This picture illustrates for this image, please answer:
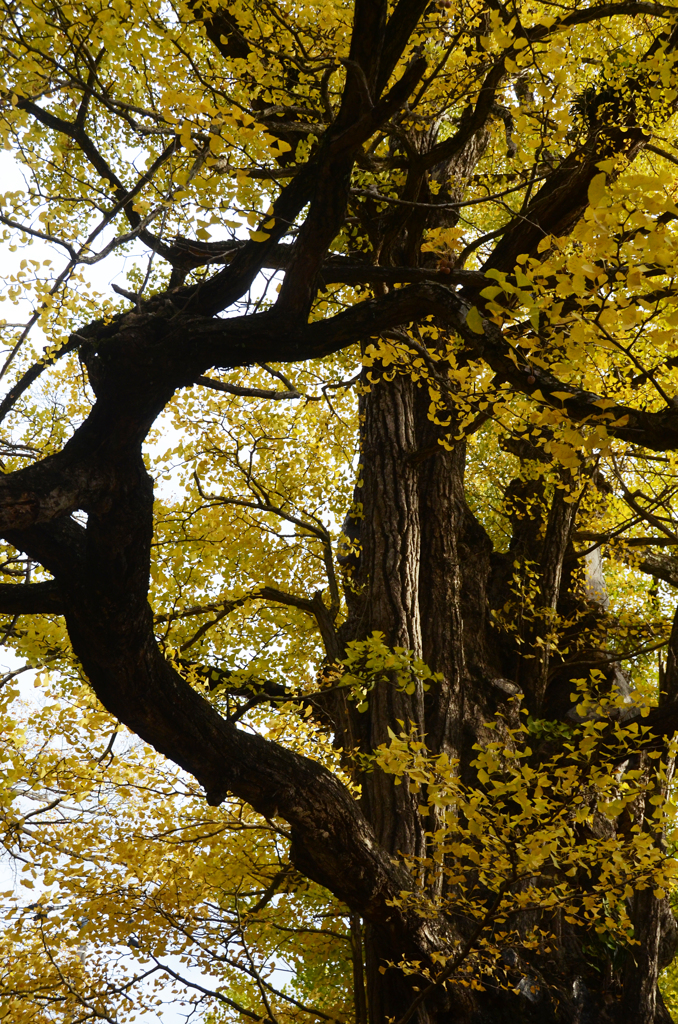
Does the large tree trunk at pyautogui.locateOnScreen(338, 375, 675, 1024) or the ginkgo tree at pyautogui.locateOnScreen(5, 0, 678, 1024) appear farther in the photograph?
the large tree trunk at pyautogui.locateOnScreen(338, 375, 675, 1024)

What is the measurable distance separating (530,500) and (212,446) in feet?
11.6

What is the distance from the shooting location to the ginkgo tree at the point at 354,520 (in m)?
3.14

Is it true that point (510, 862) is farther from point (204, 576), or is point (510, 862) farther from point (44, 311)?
point (204, 576)

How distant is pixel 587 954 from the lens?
5387 mm

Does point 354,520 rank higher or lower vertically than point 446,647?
higher

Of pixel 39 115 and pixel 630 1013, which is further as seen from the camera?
pixel 630 1013

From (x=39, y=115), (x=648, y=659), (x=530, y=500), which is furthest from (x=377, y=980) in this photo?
(x=648, y=659)

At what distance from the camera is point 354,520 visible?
6.30 meters

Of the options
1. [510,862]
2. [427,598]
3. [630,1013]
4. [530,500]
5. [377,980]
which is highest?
[530,500]

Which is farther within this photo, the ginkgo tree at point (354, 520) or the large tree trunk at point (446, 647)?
the large tree trunk at point (446, 647)

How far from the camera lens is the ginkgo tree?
3.14 m

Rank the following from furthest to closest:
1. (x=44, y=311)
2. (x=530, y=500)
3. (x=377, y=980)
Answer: (x=530, y=500) < (x=377, y=980) < (x=44, y=311)

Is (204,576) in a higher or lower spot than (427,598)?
higher

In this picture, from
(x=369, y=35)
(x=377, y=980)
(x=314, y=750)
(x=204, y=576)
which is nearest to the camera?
(x=369, y=35)
